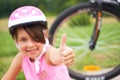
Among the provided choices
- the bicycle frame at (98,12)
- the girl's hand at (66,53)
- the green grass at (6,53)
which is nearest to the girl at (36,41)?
the girl's hand at (66,53)

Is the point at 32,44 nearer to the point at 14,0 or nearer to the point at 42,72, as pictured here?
the point at 42,72

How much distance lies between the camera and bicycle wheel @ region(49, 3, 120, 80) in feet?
15.9

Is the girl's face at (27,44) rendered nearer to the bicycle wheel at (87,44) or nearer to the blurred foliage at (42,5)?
the bicycle wheel at (87,44)

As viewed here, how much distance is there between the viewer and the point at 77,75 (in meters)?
4.94

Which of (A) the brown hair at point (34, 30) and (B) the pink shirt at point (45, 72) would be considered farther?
(B) the pink shirt at point (45, 72)

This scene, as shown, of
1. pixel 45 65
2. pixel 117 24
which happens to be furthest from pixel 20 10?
pixel 117 24

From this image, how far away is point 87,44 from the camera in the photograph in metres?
5.10

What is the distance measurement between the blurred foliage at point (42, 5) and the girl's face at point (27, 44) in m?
9.18

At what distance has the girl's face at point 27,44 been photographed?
3043 millimetres

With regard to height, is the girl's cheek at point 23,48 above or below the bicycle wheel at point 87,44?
above

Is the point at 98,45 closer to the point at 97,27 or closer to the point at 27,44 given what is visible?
the point at 97,27

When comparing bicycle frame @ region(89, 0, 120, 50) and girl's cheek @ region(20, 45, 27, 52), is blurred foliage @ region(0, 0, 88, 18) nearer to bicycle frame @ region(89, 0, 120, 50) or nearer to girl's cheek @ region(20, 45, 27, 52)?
bicycle frame @ region(89, 0, 120, 50)

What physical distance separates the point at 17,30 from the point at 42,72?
0.33 meters

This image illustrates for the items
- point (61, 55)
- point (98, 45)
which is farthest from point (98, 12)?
point (61, 55)
